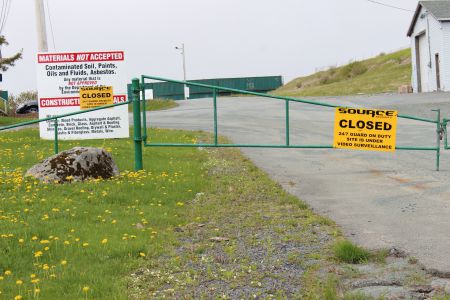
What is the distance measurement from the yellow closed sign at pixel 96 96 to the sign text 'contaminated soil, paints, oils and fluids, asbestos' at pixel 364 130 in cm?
827

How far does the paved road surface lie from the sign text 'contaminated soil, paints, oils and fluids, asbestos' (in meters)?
0.63

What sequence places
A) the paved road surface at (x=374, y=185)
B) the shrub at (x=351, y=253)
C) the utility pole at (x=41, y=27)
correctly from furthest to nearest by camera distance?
the utility pole at (x=41, y=27), the paved road surface at (x=374, y=185), the shrub at (x=351, y=253)

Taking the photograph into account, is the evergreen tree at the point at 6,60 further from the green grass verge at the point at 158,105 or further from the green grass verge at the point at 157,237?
the green grass verge at the point at 157,237

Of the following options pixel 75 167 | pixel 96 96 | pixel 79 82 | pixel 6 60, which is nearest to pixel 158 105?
pixel 6 60

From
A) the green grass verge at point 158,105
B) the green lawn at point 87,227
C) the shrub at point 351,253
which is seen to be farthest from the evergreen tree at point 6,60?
the shrub at point 351,253

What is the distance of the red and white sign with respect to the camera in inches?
657

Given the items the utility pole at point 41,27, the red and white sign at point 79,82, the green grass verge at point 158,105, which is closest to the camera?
the red and white sign at point 79,82

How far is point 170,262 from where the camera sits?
18.2ft

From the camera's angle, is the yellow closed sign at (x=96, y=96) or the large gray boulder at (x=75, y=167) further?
the yellow closed sign at (x=96, y=96)

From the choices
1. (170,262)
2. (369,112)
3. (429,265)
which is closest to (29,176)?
(170,262)

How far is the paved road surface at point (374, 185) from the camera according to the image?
6348 millimetres

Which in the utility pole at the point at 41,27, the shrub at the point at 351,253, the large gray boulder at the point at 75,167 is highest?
the utility pole at the point at 41,27

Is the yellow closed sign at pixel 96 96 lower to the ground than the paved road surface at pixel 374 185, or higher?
higher

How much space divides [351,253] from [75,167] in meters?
5.73
